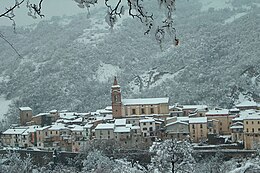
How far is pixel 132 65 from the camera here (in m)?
76.5

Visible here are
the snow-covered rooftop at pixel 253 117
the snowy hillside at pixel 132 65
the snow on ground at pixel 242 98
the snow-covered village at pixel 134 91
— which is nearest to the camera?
the snow-covered village at pixel 134 91

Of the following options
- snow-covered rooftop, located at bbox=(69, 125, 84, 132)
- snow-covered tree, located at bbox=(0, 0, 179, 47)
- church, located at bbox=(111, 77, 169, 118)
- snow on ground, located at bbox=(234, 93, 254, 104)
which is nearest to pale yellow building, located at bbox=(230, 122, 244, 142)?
church, located at bbox=(111, 77, 169, 118)

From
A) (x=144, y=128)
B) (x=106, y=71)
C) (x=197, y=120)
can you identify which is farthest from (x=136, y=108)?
(x=106, y=71)

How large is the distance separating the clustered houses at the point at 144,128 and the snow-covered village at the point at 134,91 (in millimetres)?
75

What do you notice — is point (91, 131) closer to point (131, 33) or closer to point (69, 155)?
point (69, 155)

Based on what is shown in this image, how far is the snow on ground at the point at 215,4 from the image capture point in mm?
112188

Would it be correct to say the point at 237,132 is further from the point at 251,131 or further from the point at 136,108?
the point at 136,108

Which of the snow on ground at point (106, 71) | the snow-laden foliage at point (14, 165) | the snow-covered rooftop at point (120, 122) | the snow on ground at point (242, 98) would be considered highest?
the snow on ground at point (106, 71)

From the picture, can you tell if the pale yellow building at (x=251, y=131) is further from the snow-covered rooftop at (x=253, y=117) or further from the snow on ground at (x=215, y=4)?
the snow on ground at (x=215, y=4)

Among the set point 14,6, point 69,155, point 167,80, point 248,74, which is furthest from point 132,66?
point 14,6

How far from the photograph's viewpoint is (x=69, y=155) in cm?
2775

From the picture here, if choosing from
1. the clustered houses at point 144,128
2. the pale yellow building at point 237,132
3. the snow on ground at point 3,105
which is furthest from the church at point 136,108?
the snow on ground at point 3,105

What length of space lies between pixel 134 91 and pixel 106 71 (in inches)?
526

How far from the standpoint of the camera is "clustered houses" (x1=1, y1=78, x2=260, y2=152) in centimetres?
2712
